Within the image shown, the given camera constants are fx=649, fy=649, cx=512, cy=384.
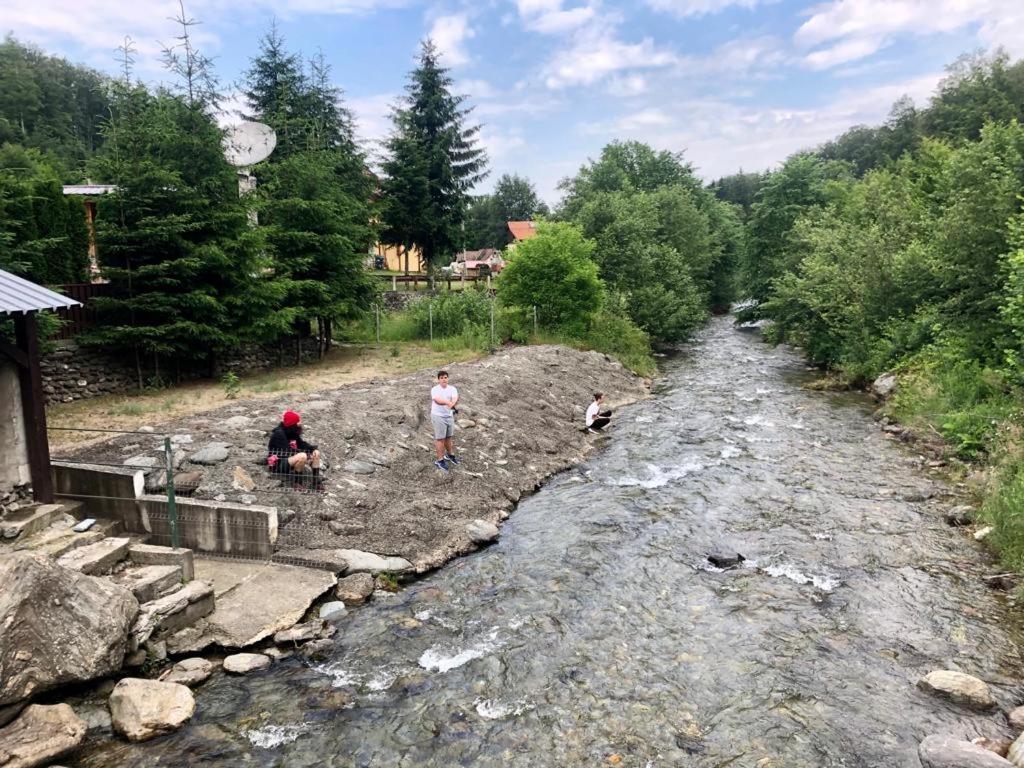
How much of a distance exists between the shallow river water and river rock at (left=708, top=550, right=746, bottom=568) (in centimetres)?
14

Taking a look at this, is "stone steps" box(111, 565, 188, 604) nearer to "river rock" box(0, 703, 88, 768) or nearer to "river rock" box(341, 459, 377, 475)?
"river rock" box(0, 703, 88, 768)

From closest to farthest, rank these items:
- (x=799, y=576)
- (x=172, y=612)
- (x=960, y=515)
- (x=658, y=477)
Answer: (x=172, y=612)
(x=799, y=576)
(x=960, y=515)
(x=658, y=477)

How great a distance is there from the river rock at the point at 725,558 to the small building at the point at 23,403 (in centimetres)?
947

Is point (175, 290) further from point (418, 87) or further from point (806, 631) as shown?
point (418, 87)

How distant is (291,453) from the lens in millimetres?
10617

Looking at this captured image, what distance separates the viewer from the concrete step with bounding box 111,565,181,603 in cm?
744

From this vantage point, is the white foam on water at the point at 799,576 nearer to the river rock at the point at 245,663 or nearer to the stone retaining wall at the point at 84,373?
the river rock at the point at 245,663

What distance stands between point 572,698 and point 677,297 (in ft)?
102

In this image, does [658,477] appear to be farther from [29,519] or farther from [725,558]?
[29,519]

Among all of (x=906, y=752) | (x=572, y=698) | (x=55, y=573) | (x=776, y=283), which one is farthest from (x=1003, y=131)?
(x=55, y=573)

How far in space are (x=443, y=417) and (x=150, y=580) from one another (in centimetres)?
610

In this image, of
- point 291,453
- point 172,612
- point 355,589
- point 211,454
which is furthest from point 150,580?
point 211,454

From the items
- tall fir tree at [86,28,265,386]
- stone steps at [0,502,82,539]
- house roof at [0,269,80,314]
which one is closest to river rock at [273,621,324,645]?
stone steps at [0,502,82,539]

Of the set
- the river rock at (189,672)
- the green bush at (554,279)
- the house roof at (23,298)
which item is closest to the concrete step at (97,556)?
the river rock at (189,672)
